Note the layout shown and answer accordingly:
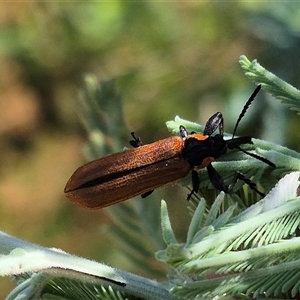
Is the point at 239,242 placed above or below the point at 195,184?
below

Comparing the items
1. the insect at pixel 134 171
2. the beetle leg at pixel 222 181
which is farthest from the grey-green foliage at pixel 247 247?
the insect at pixel 134 171

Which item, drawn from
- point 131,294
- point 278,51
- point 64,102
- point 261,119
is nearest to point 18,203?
point 64,102

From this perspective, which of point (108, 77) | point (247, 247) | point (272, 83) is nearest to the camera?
point (247, 247)

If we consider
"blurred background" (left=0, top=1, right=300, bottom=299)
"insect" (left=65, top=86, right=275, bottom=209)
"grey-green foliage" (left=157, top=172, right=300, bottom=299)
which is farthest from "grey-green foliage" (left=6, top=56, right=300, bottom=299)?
"blurred background" (left=0, top=1, right=300, bottom=299)

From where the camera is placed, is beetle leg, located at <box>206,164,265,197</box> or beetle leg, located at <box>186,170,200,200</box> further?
beetle leg, located at <box>186,170,200,200</box>

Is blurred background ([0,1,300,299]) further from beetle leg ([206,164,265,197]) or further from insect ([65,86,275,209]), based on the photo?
beetle leg ([206,164,265,197])

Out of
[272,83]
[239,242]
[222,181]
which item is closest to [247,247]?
[239,242]

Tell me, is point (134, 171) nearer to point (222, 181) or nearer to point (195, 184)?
point (195, 184)

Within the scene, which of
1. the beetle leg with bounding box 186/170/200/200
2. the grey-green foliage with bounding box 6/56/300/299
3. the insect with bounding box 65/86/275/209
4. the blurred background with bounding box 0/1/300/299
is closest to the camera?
the grey-green foliage with bounding box 6/56/300/299
